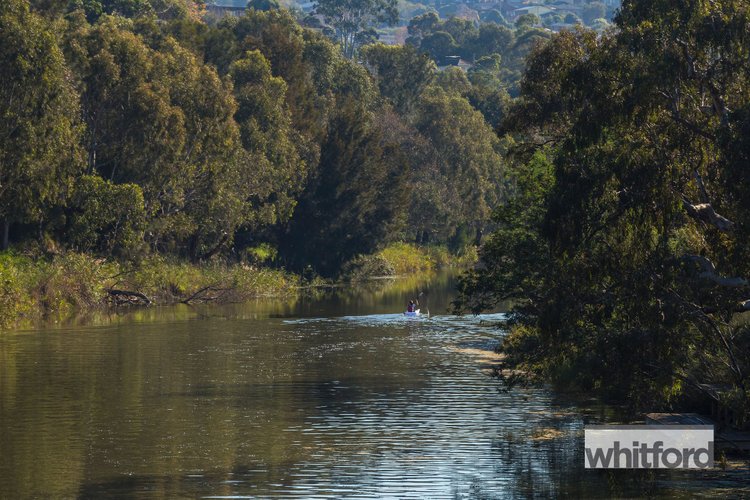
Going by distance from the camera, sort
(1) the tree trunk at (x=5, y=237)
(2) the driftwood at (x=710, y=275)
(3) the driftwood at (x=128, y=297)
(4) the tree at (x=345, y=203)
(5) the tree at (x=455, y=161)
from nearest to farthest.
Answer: (2) the driftwood at (x=710, y=275), (1) the tree trunk at (x=5, y=237), (3) the driftwood at (x=128, y=297), (4) the tree at (x=345, y=203), (5) the tree at (x=455, y=161)

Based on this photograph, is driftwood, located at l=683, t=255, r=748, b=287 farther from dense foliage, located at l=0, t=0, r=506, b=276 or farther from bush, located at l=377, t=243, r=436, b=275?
bush, located at l=377, t=243, r=436, b=275

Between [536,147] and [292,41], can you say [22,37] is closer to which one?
[536,147]

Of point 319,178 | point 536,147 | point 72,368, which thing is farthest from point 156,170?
point 536,147

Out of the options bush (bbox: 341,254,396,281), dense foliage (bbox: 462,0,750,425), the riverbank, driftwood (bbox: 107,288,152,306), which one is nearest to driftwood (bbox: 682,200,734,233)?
dense foliage (bbox: 462,0,750,425)

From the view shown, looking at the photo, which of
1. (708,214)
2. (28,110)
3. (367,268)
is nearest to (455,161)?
(367,268)

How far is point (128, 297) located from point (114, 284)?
48.8 inches

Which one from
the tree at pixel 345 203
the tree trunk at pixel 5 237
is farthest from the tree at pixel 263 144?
the tree trunk at pixel 5 237

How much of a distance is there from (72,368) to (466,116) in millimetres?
101236

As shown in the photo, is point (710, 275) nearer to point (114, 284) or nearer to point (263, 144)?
point (114, 284)

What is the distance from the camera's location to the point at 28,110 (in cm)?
7494

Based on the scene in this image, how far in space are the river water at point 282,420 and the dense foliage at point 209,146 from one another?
585 inches

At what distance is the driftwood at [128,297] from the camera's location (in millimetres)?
82812

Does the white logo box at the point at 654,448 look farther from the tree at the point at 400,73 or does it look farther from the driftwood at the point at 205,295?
the tree at the point at 400,73

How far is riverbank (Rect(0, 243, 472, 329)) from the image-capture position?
7275cm
